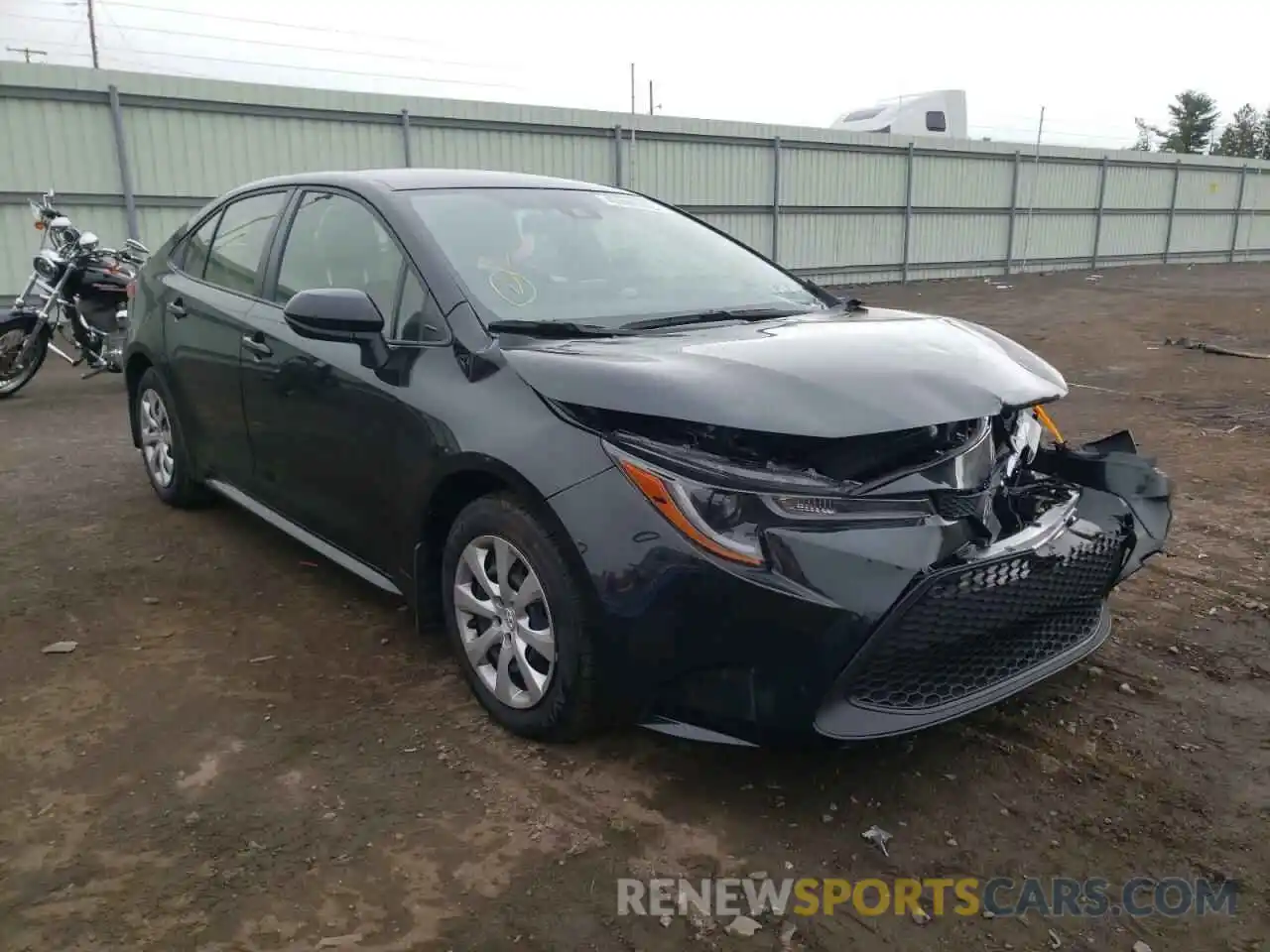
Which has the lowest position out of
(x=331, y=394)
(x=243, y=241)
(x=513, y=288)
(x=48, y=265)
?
(x=331, y=394)

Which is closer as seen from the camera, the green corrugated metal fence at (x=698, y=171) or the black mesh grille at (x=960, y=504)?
the black mesh grille at (x=960, y=504)

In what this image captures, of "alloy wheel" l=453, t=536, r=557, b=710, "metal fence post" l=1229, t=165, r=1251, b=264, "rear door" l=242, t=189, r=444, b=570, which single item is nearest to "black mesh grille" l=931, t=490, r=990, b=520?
"alloy wheel" l=453, t=536, r=557, b=710

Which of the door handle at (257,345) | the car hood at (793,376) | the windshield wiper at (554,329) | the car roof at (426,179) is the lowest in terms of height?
the door handle at (257,345)

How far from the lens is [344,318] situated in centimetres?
293

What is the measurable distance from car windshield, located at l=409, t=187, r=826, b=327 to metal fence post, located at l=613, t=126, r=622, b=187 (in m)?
13.0

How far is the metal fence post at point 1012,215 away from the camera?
2250 cm

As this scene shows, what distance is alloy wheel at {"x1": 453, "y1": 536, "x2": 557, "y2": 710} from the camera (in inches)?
101

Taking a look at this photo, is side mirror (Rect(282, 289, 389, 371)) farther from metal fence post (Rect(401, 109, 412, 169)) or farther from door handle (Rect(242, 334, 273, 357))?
metal fence post (Rect(401, 109, 412, 169))

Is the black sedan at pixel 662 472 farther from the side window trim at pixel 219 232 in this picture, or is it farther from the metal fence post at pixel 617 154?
the metal fence post at pixel 617 154

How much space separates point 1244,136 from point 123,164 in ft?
203

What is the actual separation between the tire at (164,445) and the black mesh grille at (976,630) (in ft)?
11.3

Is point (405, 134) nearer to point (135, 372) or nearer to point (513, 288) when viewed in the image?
point (135, 372)

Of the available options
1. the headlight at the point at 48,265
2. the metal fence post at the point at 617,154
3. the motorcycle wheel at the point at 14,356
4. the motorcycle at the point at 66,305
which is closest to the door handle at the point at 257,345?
the motorcycle at the point at 66,305

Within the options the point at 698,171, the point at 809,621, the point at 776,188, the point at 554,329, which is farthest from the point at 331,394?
the point at 776,188
